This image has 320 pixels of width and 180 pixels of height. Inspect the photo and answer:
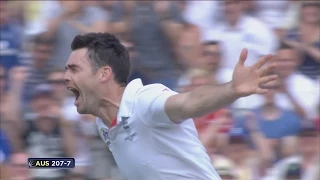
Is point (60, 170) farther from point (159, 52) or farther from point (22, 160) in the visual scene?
point (159, 52)

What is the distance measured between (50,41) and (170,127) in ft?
12.4

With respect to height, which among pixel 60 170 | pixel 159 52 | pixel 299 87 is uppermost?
pixel 159 52

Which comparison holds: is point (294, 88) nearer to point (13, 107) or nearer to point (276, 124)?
point (276, 124)

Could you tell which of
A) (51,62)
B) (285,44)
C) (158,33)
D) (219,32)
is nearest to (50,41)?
(51,62)

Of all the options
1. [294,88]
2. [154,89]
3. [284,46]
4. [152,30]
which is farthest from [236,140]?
[154,89]

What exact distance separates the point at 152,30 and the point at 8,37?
1229mm

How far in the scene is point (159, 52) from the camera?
6.85 meters

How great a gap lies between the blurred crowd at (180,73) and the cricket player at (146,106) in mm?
1863

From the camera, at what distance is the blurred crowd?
578 centimetres

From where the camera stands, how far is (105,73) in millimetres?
3826

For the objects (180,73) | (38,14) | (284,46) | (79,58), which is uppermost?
(38,14)

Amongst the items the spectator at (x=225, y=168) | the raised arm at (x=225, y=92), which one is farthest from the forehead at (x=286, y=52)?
the raised arm at (x=225, y=92)

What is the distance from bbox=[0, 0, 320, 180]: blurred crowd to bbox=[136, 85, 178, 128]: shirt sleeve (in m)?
A: 2.25

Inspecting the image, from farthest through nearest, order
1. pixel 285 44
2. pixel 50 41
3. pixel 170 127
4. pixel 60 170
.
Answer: pixel 50 41 → pixel 285 44 → pixel 60 170 → pixel 170 127
